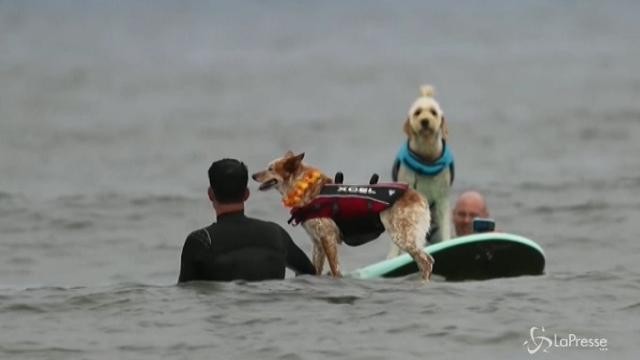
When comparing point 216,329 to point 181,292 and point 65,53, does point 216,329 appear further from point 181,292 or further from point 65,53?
point 65,53

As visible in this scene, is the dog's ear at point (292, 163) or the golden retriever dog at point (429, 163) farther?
the golden retriever dog at point (429, 163)

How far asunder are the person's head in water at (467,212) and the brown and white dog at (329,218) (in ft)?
4.78

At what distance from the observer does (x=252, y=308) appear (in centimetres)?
1313

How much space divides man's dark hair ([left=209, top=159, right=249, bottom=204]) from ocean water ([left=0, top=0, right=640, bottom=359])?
2.35ft

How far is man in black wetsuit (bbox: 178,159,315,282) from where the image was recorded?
12922 millimetres

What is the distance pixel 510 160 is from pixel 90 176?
22.6 feet

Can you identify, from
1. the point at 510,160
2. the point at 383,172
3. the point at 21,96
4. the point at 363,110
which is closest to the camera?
the point at 383,172

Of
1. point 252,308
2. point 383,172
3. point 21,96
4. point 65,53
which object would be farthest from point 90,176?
point 65,53

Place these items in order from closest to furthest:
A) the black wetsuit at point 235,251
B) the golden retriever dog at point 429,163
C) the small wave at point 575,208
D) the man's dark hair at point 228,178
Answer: the man's dark hair at point 228,178
the black wetsuit at point 235,251
the golden retriever dog at point 429,163
the small wave at point 575,208

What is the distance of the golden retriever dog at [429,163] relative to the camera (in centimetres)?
1455

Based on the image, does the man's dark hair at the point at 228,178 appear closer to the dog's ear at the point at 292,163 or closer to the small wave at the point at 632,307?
the dog's ear at the point at 292,163

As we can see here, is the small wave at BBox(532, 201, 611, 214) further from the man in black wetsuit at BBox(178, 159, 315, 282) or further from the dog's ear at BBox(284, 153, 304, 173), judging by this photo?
the man in black wetsuit at BBox(178, 159, 315, 282)

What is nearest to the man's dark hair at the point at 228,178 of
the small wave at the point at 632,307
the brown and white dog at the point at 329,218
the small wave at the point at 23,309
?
the brown and white dog at the point at 329,218

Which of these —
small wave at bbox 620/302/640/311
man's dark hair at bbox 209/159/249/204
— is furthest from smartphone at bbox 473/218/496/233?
man's dark hair at bbox 209/159/249/204
